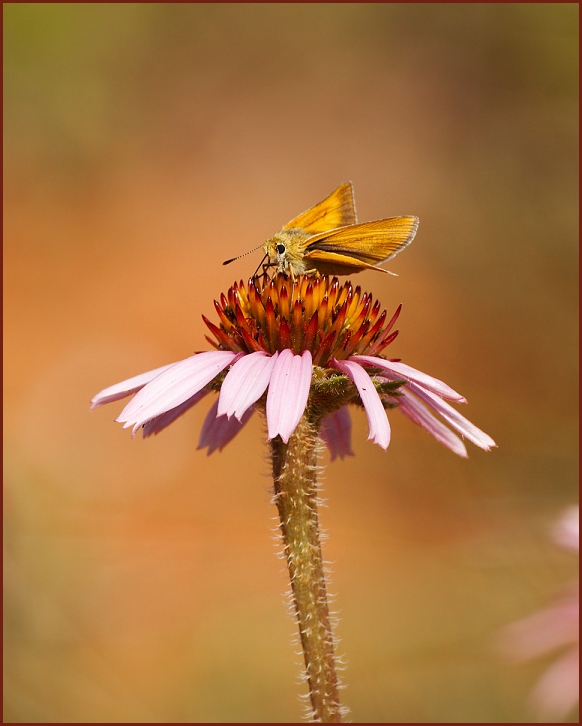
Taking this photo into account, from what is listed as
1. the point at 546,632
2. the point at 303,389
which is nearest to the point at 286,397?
the point at 303,389

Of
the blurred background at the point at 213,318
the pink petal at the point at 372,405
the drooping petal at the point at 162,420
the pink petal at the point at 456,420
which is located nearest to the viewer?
the pink petal at the point at 372,405

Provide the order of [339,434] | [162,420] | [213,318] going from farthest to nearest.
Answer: [213,318], [339,434], [162,420]

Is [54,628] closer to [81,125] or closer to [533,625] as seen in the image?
[533,625]

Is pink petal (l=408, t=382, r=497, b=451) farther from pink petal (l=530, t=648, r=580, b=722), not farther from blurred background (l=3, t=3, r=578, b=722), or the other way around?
blurred background (l=3, t=3, r=578, b=722)

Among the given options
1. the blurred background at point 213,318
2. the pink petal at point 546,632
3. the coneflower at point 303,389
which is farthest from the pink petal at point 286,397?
the blurred background at point 213,318

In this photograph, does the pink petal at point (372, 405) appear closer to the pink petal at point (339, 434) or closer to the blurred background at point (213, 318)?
the pink petal at point (339, 434)

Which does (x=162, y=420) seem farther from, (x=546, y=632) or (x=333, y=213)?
(x=546, y=632)
